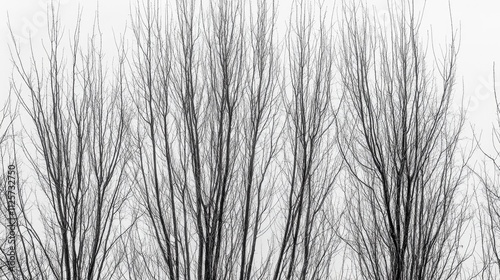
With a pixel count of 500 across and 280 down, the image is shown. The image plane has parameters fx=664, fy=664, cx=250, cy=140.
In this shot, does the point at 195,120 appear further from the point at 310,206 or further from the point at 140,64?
the point at 310,206

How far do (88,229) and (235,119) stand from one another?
2.01 metres

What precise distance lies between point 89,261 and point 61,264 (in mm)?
283

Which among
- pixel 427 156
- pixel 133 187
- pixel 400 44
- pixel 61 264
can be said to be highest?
pixel 400 44

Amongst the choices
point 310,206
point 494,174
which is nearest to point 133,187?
point 310,206

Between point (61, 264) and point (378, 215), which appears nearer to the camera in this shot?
point (61, 264)

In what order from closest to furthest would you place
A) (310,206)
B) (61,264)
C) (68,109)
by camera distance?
(61,264), (68,109), (310,206)

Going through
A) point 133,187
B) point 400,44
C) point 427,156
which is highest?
point 400,44

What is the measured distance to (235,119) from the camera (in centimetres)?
751

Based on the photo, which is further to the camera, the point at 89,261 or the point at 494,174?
the point at 494,174

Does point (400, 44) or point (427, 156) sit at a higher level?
point (400, 44)

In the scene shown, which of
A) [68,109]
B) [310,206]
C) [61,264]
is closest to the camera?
[61,264]

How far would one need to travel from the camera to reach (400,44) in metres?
7.70

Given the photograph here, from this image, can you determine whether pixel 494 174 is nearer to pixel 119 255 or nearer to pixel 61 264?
pixel 119 255

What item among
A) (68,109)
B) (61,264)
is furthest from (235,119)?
(61,264)
